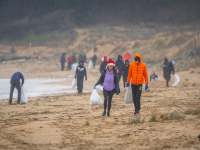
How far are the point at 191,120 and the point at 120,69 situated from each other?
7.95m

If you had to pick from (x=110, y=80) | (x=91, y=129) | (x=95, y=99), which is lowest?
(x=91, y=129)

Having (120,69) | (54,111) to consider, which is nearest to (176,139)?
(54,111)

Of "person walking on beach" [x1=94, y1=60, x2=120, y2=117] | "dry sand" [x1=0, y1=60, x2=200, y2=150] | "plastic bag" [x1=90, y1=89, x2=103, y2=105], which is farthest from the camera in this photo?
"plastic bag" [x1=90, y1=89, x2=103, y2=105]

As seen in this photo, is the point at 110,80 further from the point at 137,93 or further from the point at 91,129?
the point at 91,129

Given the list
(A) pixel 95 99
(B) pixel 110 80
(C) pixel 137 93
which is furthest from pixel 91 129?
(A) pixel 95 99

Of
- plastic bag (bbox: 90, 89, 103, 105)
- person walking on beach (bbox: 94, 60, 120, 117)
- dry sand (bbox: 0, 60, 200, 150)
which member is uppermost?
person walking on beach (bbox: 94, 60, 120, 117)

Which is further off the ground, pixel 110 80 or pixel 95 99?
pixel 110 80

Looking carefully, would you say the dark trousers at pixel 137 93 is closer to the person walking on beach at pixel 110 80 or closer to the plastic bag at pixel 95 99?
the person walking on beach at pixel 110 80

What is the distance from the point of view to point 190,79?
18328 mm

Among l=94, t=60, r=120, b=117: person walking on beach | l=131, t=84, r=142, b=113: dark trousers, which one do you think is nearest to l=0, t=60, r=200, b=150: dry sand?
l=131, t=84, r=142, b=113: dark trousers

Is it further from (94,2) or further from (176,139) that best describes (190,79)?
(94,2)

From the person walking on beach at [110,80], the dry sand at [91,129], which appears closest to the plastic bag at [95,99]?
the dry sand at [91,129]

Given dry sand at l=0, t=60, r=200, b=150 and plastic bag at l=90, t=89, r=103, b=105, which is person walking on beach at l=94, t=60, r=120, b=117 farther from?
plastic bag at l=90, t=89, r=103, b=105

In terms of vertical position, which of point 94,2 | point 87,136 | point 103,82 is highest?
point 94,2
